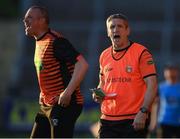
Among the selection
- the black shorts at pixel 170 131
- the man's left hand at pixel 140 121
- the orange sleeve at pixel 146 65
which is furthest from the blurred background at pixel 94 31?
the man's left hand at pixel 140 121

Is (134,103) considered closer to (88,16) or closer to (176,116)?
(176,116)

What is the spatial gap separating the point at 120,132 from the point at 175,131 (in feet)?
16.8

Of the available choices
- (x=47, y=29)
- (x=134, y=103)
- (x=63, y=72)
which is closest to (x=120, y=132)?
(x=134, y=103)

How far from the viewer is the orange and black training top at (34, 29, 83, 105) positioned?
827 centimetres

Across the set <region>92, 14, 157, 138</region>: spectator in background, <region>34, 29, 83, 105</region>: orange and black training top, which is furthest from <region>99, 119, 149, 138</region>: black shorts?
<region>34, 29, 83, 105</region>: orange and black training top

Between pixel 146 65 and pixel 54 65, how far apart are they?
1.19 metres

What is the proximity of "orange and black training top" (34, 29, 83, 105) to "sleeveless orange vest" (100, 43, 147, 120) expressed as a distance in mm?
597

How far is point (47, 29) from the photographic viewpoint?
28.0 feet

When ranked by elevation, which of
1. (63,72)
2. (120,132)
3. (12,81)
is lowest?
(12,81)

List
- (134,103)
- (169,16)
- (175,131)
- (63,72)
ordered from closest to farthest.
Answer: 1. (134,103)
2. (63,72)
3. (175,131)
4. (169,16)

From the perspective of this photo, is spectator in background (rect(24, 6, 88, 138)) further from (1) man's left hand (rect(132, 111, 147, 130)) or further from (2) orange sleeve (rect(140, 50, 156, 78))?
(1) man's left hand (rect(132, 111, 147, 130))

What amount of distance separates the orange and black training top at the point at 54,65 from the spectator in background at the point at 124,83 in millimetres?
552

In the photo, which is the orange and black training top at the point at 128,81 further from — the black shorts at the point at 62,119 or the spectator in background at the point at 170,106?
the spectator in background at the point at 170,106

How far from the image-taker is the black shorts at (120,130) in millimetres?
7613
